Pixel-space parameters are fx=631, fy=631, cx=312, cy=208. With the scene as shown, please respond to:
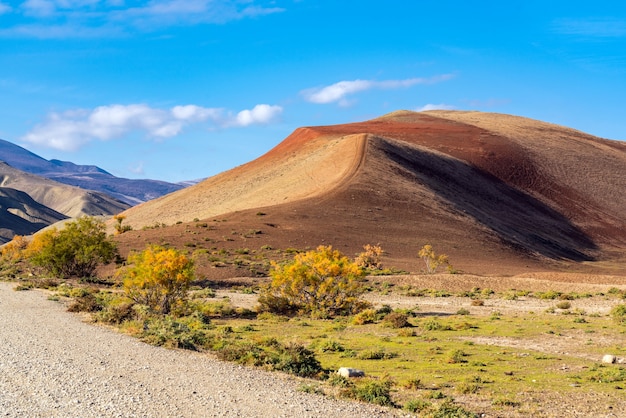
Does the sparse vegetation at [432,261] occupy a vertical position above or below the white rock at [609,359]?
above

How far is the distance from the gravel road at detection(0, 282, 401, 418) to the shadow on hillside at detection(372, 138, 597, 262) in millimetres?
55035

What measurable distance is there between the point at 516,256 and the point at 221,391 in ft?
177

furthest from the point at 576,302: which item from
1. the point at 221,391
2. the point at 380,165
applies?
the point at 380,165

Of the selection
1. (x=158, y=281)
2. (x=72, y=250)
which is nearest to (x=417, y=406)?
(x=158, y=281)

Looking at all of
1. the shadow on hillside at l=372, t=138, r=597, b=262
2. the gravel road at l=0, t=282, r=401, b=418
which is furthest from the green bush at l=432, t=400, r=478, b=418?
the shadow on hillside at l=372, t=138, r=597, b=262

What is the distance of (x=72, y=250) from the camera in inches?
1656

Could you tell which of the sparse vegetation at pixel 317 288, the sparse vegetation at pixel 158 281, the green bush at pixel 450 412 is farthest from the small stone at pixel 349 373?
the sparse vegetation at pixel 158 281

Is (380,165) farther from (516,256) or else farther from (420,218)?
(516,256)

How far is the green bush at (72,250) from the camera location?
1647 inches

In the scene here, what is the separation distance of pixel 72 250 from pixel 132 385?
106ft

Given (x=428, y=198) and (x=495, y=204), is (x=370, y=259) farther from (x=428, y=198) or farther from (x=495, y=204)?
(x=495, y=204)

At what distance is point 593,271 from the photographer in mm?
61031

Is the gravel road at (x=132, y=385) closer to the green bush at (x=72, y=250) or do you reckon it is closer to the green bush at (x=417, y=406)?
the green bush at (x=417, y=406)

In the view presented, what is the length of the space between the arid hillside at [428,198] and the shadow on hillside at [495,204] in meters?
0.30
